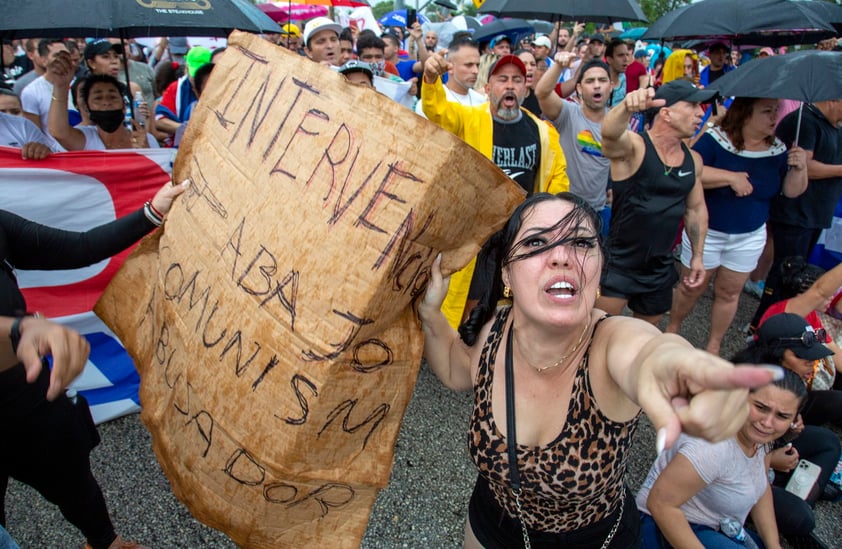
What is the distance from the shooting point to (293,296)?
4.51 ft

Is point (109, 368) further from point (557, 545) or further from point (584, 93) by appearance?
point (584, 93)

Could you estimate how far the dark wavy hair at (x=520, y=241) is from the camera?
1.54 meters

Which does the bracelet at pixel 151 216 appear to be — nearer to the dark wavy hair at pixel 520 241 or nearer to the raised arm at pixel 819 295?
the dark wavy hair at pixel 520 241

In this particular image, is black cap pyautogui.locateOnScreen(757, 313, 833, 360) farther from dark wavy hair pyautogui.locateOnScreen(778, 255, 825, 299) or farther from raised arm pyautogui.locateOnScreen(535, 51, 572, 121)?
raised arm pyautogui.locateOnScreen(535, 51, 572, 121)

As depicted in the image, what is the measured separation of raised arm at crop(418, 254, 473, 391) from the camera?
5.33 feet

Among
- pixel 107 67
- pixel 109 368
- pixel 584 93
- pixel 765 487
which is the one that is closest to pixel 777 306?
pixel 765 487

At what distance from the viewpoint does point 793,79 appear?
3.54m

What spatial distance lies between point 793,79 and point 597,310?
9.29ft

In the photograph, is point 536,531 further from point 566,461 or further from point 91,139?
point 91,139

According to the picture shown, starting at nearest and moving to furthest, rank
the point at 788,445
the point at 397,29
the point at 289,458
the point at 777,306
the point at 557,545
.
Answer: the point at 289,458
the point at 557,545
the point at 788,445
the point at 777,306
the point at 397,29

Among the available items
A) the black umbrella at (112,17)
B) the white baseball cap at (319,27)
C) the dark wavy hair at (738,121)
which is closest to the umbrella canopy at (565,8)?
the white baseball cap at (319,27)

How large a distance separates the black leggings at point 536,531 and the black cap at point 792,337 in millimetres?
1539

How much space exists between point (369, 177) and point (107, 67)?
4129mm

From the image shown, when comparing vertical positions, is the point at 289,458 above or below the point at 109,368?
above
